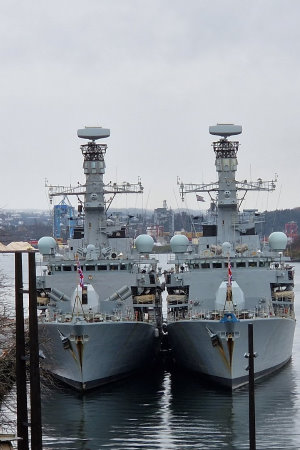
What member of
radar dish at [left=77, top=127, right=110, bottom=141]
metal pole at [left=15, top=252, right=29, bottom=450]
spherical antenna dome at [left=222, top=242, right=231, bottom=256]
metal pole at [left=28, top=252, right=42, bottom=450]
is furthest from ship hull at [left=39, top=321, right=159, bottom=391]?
metal pole at [left=28, top=252, right=42, bottom=450]

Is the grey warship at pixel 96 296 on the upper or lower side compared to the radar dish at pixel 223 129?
lower

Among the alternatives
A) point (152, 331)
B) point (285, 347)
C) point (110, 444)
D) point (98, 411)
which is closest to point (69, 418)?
point (98, 411)

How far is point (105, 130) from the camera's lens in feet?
223

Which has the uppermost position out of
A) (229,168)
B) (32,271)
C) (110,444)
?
(229,168)

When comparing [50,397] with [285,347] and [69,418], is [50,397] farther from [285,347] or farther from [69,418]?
[285,347]

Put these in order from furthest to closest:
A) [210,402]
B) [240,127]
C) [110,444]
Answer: [240,127] < [210,402] < [110,444]

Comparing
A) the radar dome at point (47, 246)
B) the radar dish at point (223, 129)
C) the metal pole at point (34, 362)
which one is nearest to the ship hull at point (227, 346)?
the radar dome at point (47, 246)

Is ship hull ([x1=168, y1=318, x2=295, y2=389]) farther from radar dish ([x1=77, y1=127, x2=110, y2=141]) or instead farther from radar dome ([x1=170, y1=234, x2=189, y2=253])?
radar dish ([x1=77, y1=127, x2=110, y2=141])

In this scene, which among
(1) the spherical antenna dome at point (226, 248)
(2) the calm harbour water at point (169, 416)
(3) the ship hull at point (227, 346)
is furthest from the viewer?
(1) the spherical antenna dome at point (226, 248)

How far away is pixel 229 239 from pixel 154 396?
46.3ft

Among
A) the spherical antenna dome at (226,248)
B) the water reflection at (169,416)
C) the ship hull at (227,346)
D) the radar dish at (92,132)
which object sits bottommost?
the water reflection at (169,416)

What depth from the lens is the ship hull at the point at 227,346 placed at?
185ft

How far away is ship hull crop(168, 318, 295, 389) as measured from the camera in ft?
185

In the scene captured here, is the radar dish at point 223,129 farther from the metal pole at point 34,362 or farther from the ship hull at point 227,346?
the metal pole at point 34,362
